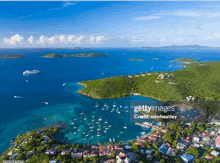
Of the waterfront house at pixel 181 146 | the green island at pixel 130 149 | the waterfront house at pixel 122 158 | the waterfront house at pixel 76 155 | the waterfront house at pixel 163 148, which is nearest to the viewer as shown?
the waterfront house at pixel 122 158

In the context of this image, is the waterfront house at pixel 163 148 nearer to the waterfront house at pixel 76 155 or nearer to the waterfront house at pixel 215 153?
the waterfront house at pixel 215 153

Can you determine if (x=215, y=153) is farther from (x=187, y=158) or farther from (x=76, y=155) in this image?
(x=76, y=155)

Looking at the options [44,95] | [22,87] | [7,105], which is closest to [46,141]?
[7,105]

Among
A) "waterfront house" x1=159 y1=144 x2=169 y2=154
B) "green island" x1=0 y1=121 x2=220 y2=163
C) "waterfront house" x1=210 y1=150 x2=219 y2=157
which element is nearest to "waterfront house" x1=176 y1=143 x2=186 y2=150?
"green island" x1=0 y1=121 x2=220 y2=163

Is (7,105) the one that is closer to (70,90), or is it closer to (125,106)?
(70,90)

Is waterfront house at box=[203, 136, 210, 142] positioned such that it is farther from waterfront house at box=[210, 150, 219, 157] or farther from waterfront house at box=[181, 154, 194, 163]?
waterfront house at box=[181, 154, 194, 163]

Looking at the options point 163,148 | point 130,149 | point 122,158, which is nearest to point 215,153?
point 163,148

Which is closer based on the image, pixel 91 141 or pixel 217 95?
pixel 91 141

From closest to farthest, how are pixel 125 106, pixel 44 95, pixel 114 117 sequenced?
1. pixel 114 117
2. pixel 125 106
3. pixel 44 95

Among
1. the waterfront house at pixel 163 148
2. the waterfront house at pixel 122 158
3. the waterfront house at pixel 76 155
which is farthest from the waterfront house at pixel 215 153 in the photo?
the waterfront house at pixel 76 155
